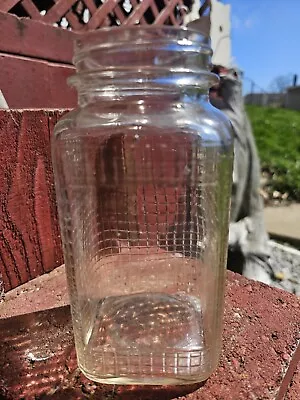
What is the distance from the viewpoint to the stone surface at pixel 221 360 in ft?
1.51

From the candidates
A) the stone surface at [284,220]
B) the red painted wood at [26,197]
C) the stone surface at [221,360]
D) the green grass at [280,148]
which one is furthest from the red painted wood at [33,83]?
the green grass at [280,148]

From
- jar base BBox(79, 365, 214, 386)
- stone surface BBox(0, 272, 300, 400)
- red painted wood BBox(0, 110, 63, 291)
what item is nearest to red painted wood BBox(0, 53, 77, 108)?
red painted wood BBox(0, 110, 63, 291)

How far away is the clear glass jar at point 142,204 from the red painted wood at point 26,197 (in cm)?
15

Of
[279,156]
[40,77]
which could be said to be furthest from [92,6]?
[279,156]

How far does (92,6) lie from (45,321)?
36.2 inches

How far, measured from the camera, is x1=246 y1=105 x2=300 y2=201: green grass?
320cm

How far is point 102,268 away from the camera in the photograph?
601mm

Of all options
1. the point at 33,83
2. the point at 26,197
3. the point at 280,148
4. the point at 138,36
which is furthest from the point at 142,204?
the point at 280,148

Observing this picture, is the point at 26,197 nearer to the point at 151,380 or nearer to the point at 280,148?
the point at 151,380

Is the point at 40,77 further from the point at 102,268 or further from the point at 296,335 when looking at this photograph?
the point at 296,335

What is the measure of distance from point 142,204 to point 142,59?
11.5 inches

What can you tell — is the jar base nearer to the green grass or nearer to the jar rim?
the jar rim

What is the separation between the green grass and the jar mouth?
286cm

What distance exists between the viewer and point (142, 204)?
67 centimetres
